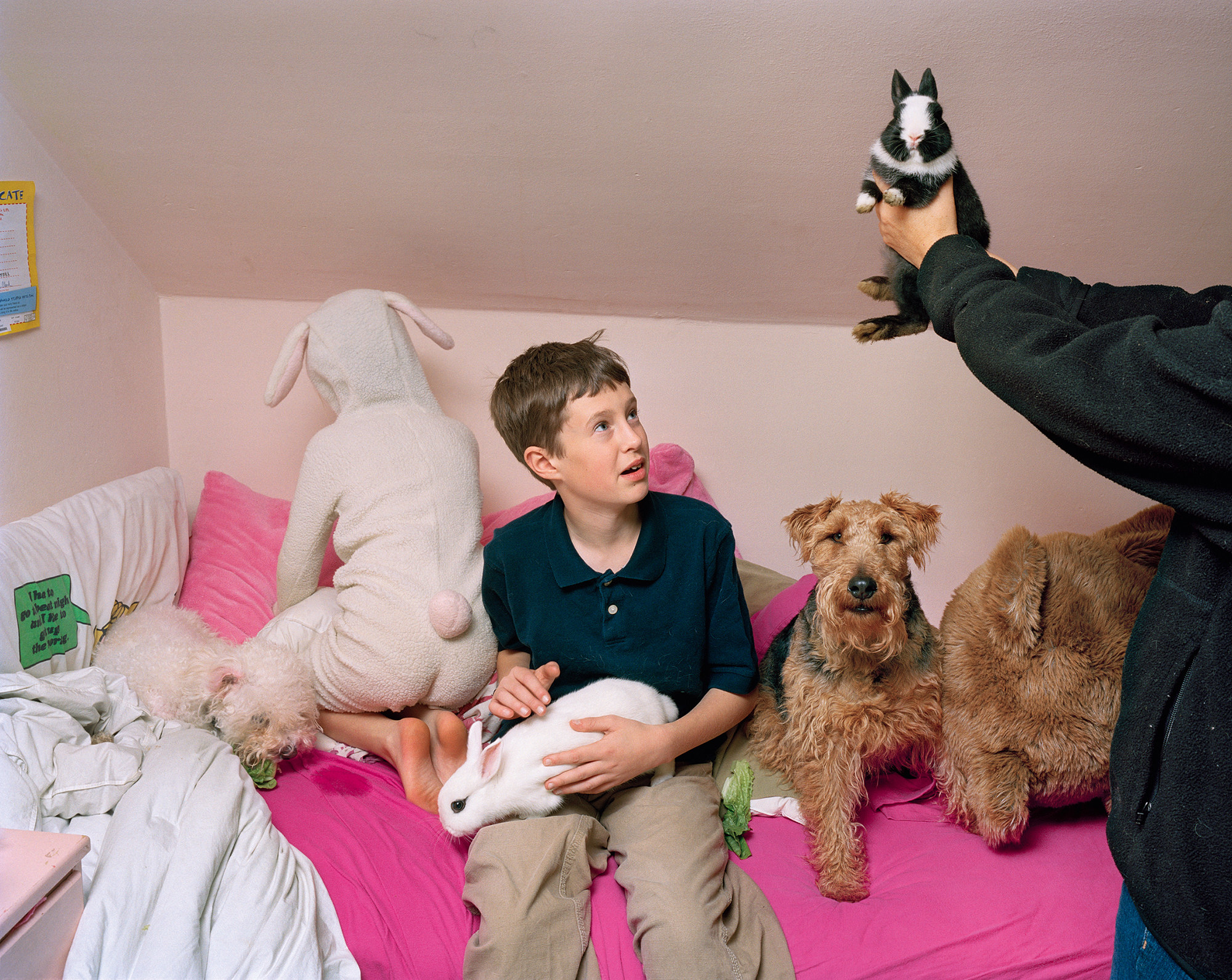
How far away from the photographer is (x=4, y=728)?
1.34 meters

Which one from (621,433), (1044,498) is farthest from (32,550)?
(1044,498)

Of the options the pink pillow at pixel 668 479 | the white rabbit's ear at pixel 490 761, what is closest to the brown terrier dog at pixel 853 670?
the white rabbit's ear at pixel 490 761

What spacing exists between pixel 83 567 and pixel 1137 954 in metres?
1.89

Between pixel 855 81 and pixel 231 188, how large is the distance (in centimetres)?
139

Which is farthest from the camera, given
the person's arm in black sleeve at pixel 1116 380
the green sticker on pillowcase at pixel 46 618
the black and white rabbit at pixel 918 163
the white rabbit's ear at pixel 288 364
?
the white rabbit's ear at pixel 288 364

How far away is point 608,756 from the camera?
4.37ft

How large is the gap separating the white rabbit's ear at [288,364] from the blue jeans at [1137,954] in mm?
1774

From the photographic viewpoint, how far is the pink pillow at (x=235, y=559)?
79.4 inches

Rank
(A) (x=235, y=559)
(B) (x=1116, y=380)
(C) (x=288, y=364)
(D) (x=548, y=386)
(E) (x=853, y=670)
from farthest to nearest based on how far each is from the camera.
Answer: (A) (x=235, y=559), (C) (x=288, y=364), (D) (x=548, y=386), (E) (x=853, y=670), (B) (x=1116, y=380)

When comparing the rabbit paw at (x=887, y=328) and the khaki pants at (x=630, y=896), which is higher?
the rabbit paw at (x=887, y=328)

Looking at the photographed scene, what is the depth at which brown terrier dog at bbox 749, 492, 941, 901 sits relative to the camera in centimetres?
133

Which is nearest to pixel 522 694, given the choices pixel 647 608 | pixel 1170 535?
pixel 647 608

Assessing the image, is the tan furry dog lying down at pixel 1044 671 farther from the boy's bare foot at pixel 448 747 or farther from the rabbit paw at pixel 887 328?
the boy's bare foot at pixel 448 747

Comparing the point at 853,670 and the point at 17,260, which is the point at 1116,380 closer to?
the point at 853,670
